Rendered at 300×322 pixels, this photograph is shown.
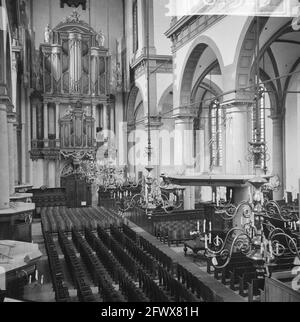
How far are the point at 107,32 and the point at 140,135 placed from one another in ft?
24.5

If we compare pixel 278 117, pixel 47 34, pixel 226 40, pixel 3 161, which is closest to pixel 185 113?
pixel 226 40

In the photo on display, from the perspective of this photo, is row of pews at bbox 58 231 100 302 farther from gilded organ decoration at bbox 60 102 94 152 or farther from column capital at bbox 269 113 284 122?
gilded organ decoration at bbox 60 102 94 152

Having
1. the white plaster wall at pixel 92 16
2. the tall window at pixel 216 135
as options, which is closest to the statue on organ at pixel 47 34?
the white plaster wall at pixel 92 16

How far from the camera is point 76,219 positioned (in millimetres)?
18156

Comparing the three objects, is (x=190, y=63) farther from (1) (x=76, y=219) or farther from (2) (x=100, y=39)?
(2) (x=100, y=39)

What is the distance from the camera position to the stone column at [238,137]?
12.5 metres

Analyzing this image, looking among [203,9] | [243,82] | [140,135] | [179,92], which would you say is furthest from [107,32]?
[243,82]

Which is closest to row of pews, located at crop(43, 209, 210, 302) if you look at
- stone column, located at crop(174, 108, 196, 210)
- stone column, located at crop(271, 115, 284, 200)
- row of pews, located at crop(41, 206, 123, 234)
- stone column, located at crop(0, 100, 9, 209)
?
stone column, located at crop(0, 100, 9, 209)

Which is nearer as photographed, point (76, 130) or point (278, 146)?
point (278, 146)

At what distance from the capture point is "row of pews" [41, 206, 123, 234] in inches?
651

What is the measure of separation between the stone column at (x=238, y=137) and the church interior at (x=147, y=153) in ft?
0.12

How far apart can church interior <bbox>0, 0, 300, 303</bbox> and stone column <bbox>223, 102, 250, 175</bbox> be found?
0.12 feet

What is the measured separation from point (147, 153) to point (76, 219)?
8.80 meters
